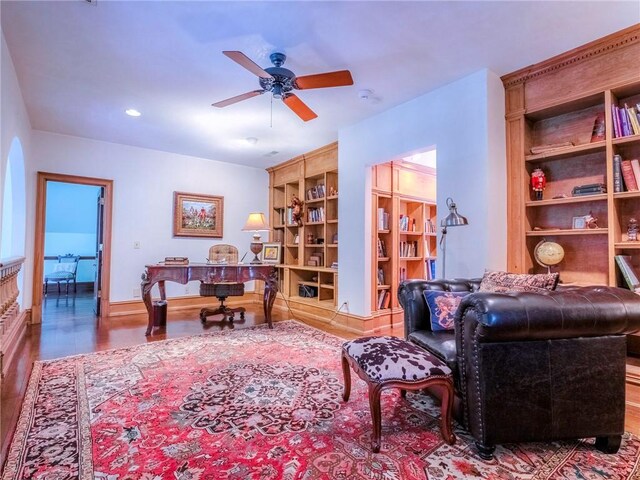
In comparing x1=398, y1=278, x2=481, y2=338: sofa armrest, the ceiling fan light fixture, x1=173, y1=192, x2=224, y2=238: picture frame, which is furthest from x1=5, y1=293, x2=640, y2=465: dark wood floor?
the ceiling fan light fixture

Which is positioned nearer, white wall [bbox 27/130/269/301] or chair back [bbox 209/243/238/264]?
white wall [bbox 27/130/269/301]

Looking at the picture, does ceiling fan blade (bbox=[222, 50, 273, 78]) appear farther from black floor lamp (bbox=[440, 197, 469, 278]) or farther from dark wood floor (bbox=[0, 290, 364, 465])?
dark wood floor (bbox=[0, 290, 364, 465])

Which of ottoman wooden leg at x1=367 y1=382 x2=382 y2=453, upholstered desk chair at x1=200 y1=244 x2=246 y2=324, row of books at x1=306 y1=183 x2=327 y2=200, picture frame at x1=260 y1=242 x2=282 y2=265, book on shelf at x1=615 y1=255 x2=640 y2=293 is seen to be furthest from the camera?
picture frame at x1=260 y1=242 x2=282 y2=265

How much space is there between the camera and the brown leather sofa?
1.48 metres

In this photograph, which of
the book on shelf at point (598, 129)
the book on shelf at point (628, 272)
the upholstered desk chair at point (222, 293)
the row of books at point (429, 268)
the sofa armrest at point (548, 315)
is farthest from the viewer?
the row of books at point (429, 268)

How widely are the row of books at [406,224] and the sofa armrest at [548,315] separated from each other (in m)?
3.02

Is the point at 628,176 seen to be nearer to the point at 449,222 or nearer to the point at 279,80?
the point at 449,222

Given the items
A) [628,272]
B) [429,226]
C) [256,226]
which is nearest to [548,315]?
[628,272]

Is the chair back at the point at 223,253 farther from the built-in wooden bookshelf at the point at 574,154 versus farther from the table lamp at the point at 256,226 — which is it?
the built-in wooden bookshelf at the point at 574,154

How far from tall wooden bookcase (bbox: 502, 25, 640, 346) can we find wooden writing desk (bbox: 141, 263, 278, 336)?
9.18 feet

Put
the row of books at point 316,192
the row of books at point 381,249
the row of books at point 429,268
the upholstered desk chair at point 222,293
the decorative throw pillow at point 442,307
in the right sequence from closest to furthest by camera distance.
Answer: the decorative throw pillow at point 442,307, the row of books at point 381,249, the upholstered desk chair at point 222,293, the row of books at point 429,268, the row of books at point 316,192

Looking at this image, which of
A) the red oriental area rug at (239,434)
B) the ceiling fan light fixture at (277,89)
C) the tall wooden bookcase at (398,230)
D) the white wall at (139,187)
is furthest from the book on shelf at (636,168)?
the white wall at (139,187)

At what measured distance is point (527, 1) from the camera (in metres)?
2.08

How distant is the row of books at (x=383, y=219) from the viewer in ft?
14.0
